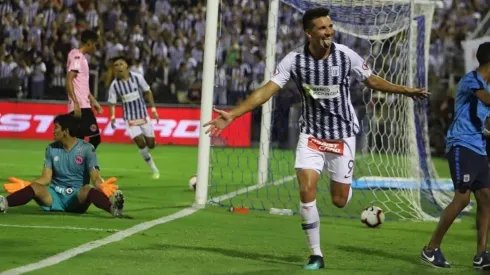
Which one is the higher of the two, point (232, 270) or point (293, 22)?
point (293, 22)

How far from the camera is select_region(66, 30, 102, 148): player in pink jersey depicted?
46.1ft

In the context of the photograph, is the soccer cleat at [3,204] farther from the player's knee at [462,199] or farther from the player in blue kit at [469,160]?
the player's knee at [462,199]

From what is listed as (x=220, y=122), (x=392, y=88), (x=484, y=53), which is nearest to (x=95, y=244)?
(x=220, y=122)

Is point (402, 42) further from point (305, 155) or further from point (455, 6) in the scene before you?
point (455, 6)

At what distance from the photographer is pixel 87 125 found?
14.5m

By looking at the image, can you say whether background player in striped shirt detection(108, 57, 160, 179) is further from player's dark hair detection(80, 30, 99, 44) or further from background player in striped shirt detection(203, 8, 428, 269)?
background player in striped shirt detection(203, 8, 428, 269)

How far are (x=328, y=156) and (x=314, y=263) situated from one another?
0.97 meters

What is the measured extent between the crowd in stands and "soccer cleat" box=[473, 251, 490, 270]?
17.9m

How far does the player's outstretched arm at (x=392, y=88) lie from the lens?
849 cm

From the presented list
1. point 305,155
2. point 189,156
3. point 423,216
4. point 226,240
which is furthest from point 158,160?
point 305,155

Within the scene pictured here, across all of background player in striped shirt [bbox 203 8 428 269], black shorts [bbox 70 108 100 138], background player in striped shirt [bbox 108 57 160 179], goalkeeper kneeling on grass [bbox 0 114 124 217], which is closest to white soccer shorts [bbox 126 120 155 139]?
background player in striped shirt [bbox 108 57 160 179]

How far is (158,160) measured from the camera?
21.6 metres

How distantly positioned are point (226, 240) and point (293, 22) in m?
19.5

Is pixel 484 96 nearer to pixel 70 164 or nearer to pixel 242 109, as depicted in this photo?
pixel 242 109
